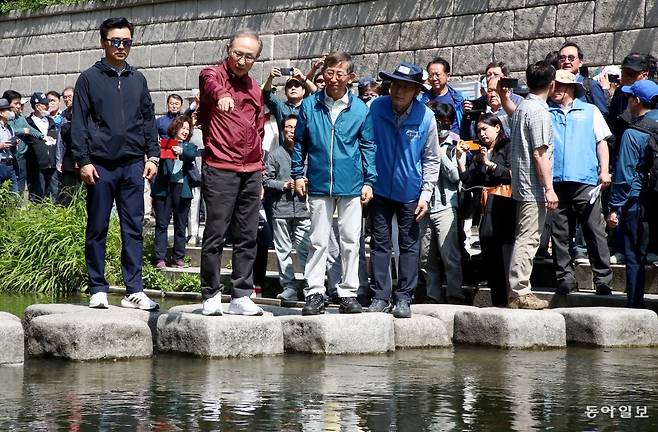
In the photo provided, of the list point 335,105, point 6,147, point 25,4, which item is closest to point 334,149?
point 335,105

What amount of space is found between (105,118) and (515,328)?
315 centimetres

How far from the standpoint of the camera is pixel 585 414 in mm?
6637

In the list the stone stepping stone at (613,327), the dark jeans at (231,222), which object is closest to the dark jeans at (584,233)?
the stone stepping stone at (613,327)

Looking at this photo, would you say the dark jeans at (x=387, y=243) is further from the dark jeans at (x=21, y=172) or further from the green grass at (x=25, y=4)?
the green grass at (x=25, y=4)

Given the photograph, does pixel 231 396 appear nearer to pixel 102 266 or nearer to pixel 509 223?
pixel 102 266

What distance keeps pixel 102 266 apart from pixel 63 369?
1.69 m

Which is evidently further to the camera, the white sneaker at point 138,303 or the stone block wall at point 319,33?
the stone block wall at point 319,33

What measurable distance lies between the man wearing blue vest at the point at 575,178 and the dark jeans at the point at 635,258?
0.48 m

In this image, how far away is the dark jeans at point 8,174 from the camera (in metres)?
18.5

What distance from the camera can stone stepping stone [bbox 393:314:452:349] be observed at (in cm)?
932

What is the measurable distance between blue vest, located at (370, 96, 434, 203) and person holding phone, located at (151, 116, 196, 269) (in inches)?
208

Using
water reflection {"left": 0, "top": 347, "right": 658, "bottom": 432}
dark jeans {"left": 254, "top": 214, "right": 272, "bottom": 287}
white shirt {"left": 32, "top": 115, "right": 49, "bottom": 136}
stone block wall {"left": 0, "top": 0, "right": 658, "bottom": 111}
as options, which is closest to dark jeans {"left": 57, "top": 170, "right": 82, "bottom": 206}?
white shirt {"left": 32, "top": 115, "right": 49, "bottom": 136}

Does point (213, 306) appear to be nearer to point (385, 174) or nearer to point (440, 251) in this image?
point (385, 174)

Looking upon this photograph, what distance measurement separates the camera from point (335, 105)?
9469mm
